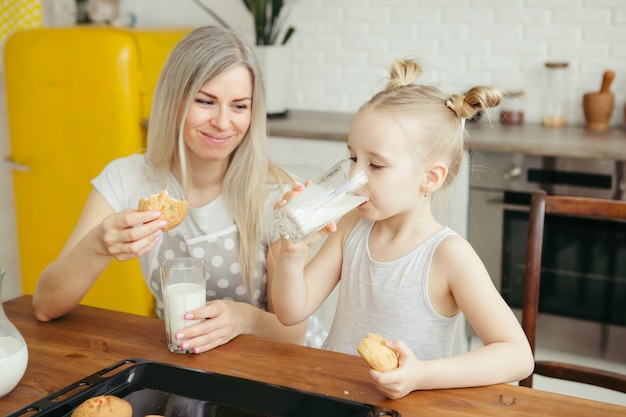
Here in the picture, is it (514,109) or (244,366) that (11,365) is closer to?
(244,366)

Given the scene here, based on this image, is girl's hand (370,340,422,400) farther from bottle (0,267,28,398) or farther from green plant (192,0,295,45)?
green plant (192,0,295,45)

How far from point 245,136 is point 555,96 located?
6.45 feet

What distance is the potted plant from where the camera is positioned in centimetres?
354

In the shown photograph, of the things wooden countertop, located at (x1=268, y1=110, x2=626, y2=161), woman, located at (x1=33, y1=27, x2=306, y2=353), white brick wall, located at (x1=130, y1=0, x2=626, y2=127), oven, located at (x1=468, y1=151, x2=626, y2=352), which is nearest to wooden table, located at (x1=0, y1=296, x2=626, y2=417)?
woman, located at (x1=33, y1=27, x2=306, y2=353)

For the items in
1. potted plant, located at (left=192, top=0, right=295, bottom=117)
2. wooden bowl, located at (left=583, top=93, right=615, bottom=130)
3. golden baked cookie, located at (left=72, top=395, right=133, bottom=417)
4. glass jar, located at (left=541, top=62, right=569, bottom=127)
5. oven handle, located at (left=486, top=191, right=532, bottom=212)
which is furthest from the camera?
potted plant, located at (left=192, top=0, right=295, bottom=117)

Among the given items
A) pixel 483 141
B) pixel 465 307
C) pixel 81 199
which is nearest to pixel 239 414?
pixel 465 307

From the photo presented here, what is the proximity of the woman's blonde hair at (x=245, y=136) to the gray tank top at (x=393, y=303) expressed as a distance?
0.36 meters

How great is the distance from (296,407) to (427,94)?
696mm

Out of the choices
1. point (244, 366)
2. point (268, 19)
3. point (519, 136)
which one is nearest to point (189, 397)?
point (244, 366)

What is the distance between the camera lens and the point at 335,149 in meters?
3.17

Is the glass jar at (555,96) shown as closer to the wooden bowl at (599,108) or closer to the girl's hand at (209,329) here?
the wooden bowl at (599,108)

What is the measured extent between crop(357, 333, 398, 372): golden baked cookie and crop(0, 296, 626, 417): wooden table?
0.21ft

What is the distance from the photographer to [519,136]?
311cm

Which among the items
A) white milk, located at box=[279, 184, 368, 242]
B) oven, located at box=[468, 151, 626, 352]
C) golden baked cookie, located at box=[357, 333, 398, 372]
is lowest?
oven, located at box=[468, 151, 626, 352]
